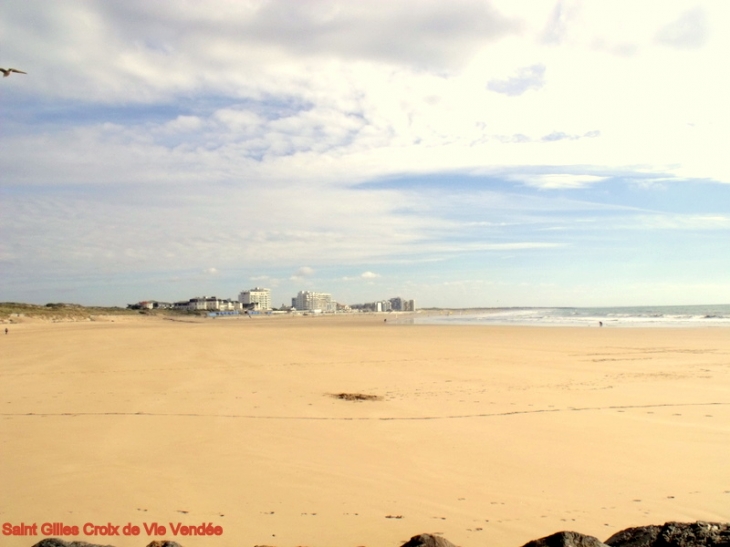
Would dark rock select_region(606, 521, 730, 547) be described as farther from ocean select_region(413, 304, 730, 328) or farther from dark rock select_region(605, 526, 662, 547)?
ocean select_region(413, 304, 730, 328)

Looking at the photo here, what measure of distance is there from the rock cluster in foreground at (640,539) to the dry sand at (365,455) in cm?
96

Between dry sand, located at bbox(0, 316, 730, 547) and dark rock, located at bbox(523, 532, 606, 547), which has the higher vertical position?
dark rock, located at bbox(523, 532, 606, 547)

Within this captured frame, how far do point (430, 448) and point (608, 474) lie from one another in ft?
6.70

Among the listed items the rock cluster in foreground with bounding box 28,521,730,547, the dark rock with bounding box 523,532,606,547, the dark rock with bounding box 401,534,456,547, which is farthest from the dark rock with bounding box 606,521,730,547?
the dark rock with bounding box 401,534,456,547

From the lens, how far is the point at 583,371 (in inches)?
553

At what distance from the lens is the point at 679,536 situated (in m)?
3.28

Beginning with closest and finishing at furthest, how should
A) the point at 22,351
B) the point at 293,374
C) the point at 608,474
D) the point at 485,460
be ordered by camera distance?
the point at 608,474
the point at 485,460
the point at 293,374
the point at 22,351

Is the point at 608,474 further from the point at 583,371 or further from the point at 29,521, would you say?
the point at 583,371

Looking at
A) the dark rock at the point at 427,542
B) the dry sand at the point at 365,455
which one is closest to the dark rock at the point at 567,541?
the dark rock at the point at 427,542

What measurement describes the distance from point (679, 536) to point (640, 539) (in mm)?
224

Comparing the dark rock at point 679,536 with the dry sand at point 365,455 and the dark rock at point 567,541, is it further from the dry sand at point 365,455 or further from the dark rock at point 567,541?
the dry sand at point 365,455

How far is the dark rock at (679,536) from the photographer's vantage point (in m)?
3.19

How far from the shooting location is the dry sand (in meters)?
4.55

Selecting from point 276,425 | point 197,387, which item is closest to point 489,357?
point 197,387
